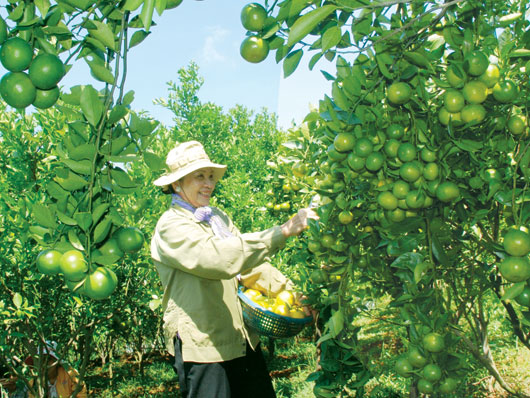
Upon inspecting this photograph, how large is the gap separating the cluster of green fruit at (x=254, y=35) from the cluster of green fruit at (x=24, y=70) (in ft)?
1.36

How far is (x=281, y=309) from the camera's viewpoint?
9.41 ft

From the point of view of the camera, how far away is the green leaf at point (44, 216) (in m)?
0.88

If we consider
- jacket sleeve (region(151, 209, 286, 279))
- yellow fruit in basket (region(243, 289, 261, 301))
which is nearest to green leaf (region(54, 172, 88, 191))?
jacket sleeve (region(151, 209, 286, 279))

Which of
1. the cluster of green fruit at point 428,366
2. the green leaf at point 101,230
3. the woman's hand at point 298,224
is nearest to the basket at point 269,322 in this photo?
the woman's hand at point 298,224

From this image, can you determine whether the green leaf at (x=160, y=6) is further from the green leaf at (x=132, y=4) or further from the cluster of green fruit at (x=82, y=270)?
the cluster of green fruit at (x=82, y=270)

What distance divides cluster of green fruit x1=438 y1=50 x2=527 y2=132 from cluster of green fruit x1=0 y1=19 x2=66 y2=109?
3.11 feet

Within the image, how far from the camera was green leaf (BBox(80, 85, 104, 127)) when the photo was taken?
83 centimetres

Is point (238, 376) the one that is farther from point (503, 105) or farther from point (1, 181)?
point (1, 181)

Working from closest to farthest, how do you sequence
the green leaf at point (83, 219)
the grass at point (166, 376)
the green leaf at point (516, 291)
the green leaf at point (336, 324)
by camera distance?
the green leaf at point (83, 219) < the green leaf at point (516, 291) < the green leaf at point (336, 324) < the grass at point (166, 376)

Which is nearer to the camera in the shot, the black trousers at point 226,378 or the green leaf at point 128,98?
the green leaf at point 128,98

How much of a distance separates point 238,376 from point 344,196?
1656 millimetres

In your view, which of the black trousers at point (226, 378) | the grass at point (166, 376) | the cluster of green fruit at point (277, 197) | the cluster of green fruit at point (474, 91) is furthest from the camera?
the grass at point (166, 376)

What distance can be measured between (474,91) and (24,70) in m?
1.04

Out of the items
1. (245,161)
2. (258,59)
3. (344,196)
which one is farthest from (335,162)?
(245,161)
